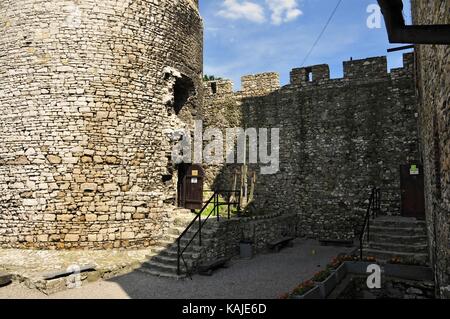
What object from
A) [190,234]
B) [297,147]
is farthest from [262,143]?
[190,234]

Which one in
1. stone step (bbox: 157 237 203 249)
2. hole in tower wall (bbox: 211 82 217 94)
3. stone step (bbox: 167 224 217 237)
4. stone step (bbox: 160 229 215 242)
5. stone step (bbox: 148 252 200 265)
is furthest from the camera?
hole in tower wall (bbox: 211 82 217 94)

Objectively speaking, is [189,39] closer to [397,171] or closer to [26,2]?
[26,2]

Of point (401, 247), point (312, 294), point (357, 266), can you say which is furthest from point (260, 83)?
point (312, 294)

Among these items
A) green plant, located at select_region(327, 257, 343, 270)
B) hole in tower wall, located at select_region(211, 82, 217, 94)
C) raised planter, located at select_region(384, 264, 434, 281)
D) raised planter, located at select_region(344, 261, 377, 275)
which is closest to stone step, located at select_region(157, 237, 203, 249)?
green plant, located at select_region(327, 257, 343, 270)

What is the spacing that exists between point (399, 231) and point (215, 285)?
5.38m

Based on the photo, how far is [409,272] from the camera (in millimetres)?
7527

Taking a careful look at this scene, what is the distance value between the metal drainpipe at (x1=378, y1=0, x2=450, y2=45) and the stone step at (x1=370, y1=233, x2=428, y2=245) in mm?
7583

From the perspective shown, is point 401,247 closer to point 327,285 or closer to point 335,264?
point 335,264

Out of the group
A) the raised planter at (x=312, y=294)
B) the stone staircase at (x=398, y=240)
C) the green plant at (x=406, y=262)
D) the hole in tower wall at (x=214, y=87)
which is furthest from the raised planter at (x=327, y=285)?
the hole in tower wall at (x=214, y=87)

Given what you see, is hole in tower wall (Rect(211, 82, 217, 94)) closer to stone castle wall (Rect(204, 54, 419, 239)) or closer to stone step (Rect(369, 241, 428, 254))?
stone castle wall (Rect(204, 54, 419, 239))

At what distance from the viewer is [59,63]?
1018 centimetres

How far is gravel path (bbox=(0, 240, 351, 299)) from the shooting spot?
7.73 m

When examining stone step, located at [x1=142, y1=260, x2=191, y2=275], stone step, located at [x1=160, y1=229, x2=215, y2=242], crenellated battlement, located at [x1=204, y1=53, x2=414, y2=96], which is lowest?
stone step, located at [x1=142, y1=260, x2=191, y2=275]

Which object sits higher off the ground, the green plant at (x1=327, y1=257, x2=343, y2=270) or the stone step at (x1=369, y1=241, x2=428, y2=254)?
the stone step at (x1=369, y1=241, x2=428, y2=254)
